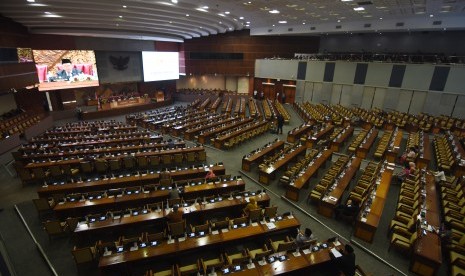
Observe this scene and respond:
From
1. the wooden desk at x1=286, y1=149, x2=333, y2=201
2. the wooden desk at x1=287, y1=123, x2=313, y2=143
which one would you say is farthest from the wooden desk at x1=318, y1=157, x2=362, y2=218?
the wooden desk at x1=287, y1=123, x2=313, y2=143

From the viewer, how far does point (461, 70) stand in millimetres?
18766

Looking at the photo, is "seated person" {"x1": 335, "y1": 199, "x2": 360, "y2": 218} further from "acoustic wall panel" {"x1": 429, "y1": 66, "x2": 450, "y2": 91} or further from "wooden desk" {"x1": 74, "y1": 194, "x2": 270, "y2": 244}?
"acoustic wall panel" {"x1": 429, "y1": 66, "x2": 450, "y2": 91}

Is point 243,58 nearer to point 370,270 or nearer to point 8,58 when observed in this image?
point 8,58

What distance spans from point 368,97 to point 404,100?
286 cm

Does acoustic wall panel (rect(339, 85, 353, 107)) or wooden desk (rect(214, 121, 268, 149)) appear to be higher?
acoustic wall panel (rect(339, 85, 353, 107))

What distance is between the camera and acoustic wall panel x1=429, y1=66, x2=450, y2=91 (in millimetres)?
19484

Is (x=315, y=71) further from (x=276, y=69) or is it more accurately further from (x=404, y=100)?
(x=404, y=100)

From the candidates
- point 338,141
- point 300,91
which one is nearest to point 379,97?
point 300,91

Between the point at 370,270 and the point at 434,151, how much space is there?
11.2 meters

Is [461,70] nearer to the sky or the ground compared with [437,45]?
nearer to the ground

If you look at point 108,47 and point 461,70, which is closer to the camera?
point 461,70

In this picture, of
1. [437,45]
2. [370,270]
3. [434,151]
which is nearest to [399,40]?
[437,45]

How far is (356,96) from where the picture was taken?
24203 mm

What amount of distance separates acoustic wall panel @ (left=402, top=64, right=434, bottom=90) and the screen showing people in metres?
27.5
